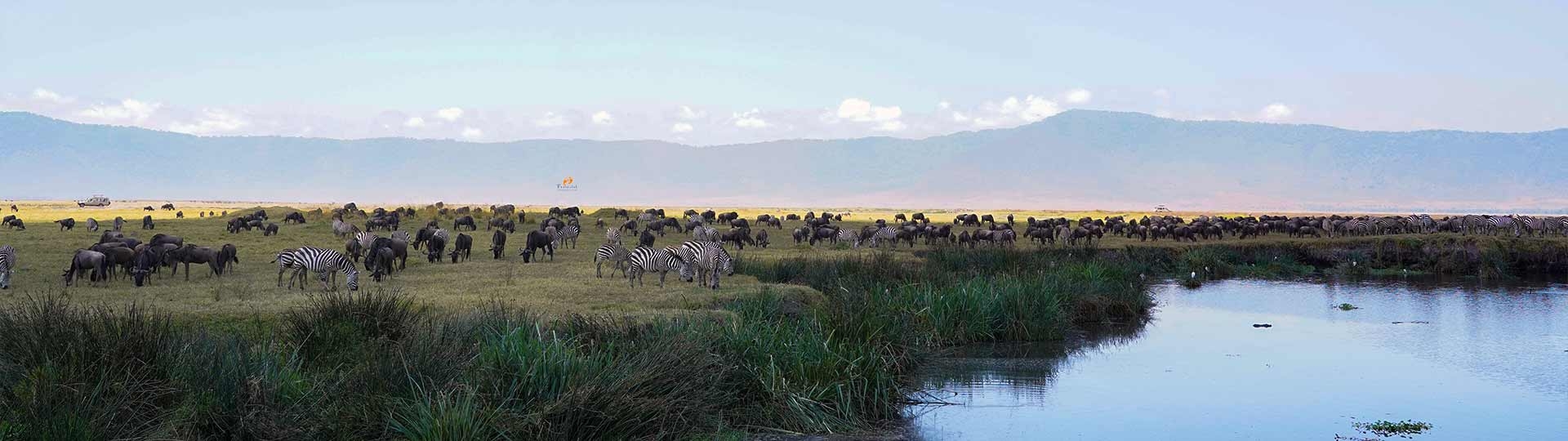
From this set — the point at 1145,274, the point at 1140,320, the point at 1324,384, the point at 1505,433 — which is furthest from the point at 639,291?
the point at 1145,274

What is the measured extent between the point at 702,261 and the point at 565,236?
18562mm

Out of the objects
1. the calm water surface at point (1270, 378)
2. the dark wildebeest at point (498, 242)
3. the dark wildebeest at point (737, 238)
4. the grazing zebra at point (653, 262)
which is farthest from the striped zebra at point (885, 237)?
the grazing zebra at point (653, 262)

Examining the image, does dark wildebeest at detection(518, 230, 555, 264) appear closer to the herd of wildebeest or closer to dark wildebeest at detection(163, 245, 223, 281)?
the herd of wildebeest

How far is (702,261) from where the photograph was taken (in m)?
26.8

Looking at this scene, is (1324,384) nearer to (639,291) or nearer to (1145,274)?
(639,291)

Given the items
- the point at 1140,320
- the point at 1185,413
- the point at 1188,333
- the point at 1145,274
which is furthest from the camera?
the point at 1145,274

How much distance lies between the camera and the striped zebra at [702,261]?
26734mm

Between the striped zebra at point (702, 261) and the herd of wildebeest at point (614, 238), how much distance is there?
1.0 inches

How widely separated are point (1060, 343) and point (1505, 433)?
8.34 metres

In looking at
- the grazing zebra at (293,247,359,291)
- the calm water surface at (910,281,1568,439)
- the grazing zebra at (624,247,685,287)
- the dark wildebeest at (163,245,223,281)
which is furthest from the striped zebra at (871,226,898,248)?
the dark wildebeest at (163,245,223,281)

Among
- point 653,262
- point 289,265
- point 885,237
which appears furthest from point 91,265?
point 885,237

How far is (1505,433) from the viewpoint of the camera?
1488cm

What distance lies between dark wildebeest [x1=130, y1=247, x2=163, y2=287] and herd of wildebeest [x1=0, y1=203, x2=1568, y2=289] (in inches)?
1.5

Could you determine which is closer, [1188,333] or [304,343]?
[304,343]
